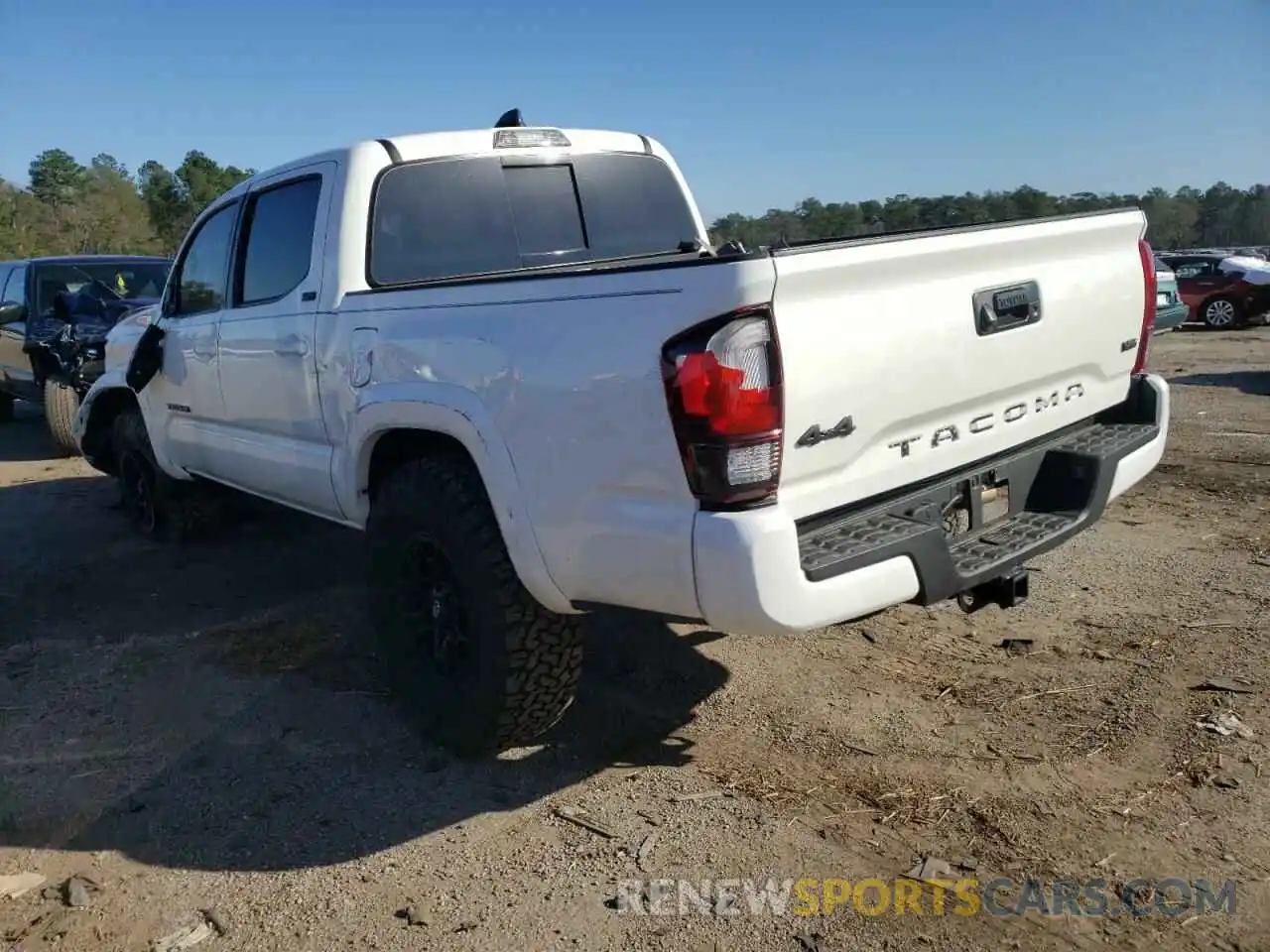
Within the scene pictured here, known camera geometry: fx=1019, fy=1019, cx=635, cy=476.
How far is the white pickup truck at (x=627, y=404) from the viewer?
2523 mm

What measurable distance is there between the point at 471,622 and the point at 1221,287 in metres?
19.6

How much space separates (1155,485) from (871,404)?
4865mm

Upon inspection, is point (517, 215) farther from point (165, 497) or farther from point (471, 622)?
point (165, 497)

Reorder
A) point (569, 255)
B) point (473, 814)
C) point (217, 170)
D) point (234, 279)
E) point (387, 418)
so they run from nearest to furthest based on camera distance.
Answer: point (473, 814) < point (387, 418) < point (569, 255) < point (234, 279) < point (217, 170)

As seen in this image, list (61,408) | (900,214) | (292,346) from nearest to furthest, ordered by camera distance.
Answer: (292,346)
(900,214)
(61,408)

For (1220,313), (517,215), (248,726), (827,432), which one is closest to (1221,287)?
(1220,313)

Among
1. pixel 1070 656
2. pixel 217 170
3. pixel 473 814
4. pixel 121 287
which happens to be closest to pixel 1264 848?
pixel 1070 656

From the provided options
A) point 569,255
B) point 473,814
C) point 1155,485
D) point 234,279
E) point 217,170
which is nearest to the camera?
point 473,814

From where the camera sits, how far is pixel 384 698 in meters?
4.01

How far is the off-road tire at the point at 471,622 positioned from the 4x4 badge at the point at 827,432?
1.05m

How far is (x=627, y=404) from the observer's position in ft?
8.59

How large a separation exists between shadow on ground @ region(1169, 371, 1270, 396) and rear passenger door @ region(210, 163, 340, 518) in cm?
1003

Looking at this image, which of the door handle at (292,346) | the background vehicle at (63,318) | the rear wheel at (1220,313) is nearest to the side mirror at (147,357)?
the door handle at (292,346)

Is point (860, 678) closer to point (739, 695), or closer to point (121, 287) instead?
point (739, 695)
